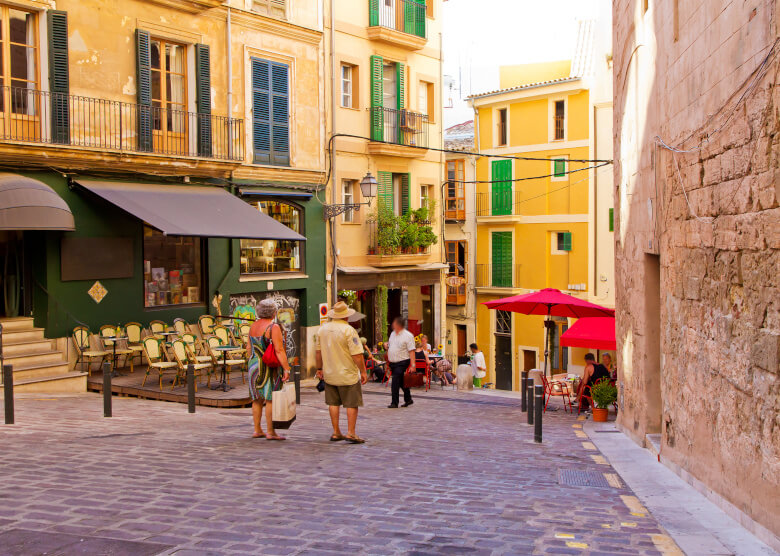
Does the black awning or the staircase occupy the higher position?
the black awning

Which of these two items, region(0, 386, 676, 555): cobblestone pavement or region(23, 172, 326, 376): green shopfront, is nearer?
region(0, 386, 676, 555): cobblestone pavement

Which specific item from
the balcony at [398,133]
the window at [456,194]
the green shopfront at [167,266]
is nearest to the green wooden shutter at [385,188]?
the balcony at [398,133]

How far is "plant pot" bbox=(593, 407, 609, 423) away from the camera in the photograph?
1396cm

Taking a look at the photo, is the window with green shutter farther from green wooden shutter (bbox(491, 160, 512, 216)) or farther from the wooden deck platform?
the wooden deck platform

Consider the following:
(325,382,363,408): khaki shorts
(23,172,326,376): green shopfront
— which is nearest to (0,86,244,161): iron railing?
(23,172,326,376): green shopfront

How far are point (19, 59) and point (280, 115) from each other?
716 centimetres

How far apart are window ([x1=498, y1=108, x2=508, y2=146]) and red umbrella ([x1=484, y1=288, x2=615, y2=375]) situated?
18.2m

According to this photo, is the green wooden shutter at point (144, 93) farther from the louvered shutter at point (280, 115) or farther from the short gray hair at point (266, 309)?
the short gray hair at point (266, 309)

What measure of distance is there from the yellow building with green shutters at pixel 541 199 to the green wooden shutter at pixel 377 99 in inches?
356

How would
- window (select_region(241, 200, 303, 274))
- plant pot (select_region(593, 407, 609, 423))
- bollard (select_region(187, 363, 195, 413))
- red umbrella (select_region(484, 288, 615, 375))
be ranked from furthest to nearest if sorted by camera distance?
window (select_region(241, 200, 303, 274)) → red umbrella (select_region(484, 288, 615, 375)) → plant pot (select_region(593, 407, 609, 423)) → bollard (select_region(187, 363, 195, 413))

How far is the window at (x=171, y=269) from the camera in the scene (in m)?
18.0

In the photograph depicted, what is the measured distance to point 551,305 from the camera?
17250 millimetres

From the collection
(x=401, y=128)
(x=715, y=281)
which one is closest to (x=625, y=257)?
(x=715, y=281)

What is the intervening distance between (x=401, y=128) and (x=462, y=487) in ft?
63.6
